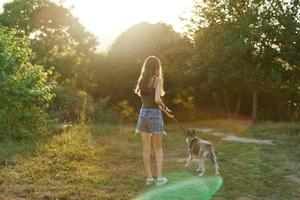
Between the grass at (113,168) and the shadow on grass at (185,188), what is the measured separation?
15cm

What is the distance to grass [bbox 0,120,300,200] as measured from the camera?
1046cm

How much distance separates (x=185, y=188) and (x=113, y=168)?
115 inches

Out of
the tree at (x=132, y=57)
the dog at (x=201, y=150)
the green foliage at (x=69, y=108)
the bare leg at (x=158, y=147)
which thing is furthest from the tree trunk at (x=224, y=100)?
the bare leg at (x=158, y=147)

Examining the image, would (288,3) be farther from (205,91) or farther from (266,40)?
(205,91)

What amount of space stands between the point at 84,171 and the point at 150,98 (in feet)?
9.42

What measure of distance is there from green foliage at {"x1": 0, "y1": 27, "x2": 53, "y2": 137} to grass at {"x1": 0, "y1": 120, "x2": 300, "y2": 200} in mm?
923

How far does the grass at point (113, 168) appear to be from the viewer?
1046cm

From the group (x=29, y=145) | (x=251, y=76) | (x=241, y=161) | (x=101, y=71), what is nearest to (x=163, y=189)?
(x=241, y=161)

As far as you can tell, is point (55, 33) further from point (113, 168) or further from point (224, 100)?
point (113, 168)

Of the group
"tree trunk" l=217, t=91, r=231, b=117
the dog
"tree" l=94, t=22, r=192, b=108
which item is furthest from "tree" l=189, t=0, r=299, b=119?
the dog

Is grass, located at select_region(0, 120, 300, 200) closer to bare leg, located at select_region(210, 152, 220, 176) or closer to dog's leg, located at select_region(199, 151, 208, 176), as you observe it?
bare leg, located at select_region(210, 152, 220, 176)

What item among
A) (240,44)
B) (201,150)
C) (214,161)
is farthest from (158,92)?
(240,44)

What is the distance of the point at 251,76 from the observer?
30922mm

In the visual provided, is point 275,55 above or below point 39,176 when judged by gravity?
above
